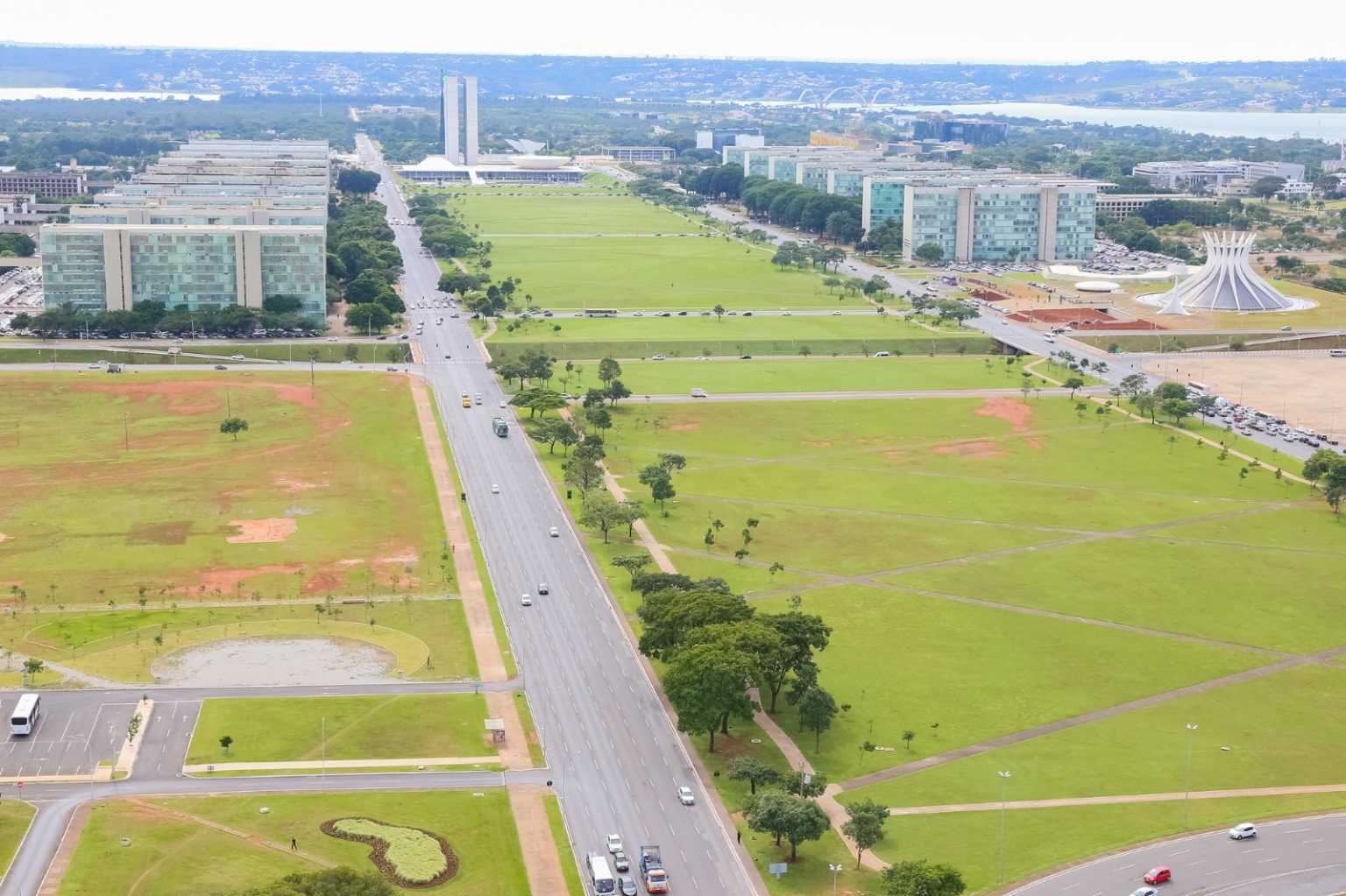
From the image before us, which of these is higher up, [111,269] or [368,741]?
[111,269]

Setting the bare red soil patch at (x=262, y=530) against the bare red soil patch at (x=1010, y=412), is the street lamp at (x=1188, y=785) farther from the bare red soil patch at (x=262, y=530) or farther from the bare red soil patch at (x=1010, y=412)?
the bare red soil patch at (x=1010, y=412)

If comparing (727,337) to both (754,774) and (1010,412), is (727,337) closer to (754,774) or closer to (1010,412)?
(1010,412)

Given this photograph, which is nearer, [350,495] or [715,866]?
[715,866]

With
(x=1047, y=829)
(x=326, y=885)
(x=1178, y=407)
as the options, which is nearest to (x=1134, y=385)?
(x=1178, y=407)

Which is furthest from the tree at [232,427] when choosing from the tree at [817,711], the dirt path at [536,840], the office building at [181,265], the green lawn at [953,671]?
the tree at [817,711]

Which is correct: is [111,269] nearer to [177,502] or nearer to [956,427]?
[177,502]

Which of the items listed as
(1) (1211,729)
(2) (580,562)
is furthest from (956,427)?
(1) (1211,729)

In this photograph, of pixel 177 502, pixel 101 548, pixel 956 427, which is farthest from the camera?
pixel 956 427

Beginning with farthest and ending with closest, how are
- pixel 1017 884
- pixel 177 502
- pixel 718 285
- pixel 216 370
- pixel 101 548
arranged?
pixel 718 285 → pixel 216 370 → pixel 177 502 → pixel 101 548 → pixel 1017 884
